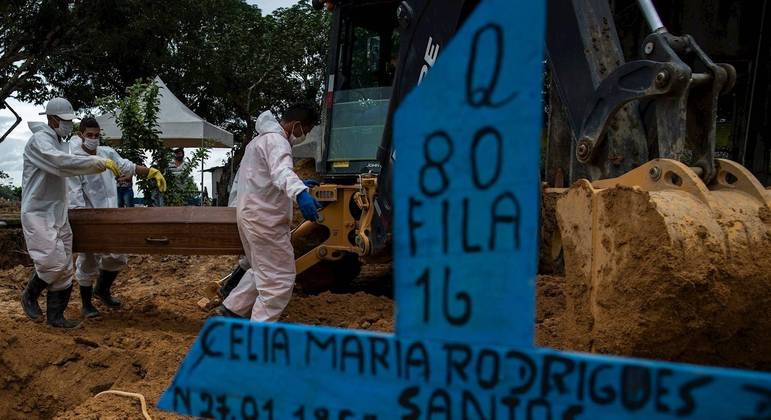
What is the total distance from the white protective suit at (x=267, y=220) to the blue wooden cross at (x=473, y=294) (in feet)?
10.7

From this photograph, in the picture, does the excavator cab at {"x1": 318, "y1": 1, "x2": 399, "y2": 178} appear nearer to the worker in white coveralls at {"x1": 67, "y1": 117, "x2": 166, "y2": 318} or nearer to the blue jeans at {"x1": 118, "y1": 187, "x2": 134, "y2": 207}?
the worker in white coveralls at {"x1": 67, "y1": 117, "x2": 166, "y2": 318}

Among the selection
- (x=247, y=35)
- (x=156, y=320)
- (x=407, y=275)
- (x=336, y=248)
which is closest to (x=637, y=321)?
(x=407, y=275)

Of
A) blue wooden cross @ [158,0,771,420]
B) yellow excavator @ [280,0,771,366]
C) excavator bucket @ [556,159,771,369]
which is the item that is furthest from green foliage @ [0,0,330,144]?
blue wooden cross @ [158,0,771,420]

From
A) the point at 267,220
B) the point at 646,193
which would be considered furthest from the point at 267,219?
the point at 646,193

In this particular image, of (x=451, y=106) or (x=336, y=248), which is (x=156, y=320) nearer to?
(x=336, y=248)

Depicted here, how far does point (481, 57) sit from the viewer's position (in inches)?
58.1

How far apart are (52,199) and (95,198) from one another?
5.41 ft

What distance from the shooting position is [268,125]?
502 cm

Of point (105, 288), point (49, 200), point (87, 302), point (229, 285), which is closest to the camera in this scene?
point (49, 200)

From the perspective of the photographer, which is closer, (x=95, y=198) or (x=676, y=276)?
(x=676, y=276)

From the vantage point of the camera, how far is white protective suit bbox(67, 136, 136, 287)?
6152 mm

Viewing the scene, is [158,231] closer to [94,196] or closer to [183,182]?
[94,196]

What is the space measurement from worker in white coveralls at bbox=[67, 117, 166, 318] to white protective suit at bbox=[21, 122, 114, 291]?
19.6 inches

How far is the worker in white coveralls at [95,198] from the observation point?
242 inches
